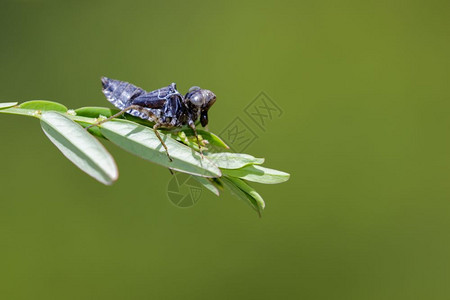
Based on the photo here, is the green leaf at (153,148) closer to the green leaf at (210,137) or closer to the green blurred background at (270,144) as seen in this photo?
the green leaf at (210,137)

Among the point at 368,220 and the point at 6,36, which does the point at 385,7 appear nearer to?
the point at 368,220

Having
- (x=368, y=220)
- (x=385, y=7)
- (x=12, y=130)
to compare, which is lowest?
(x=12, y=130)

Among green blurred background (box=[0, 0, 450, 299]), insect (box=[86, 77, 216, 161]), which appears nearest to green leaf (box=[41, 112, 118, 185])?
insect (box=[86, 77, 216, 161])

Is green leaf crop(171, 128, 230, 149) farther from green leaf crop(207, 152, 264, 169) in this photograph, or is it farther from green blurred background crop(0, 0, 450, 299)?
A: green blurred background crop(0, 0, 450, 299)

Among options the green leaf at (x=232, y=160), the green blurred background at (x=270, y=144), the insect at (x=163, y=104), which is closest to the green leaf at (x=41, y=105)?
the insect at (x=163, y=104)

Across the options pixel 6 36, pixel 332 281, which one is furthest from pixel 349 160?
pixel 6 36

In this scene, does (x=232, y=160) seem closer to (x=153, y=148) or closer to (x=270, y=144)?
(x=153, y=148)

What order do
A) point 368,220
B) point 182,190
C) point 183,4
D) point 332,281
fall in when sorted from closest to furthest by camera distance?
point 182,190
point 332,281
point 368,220
point 183,4

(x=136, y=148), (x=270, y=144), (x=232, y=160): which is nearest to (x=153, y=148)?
(x=136, y=148)
